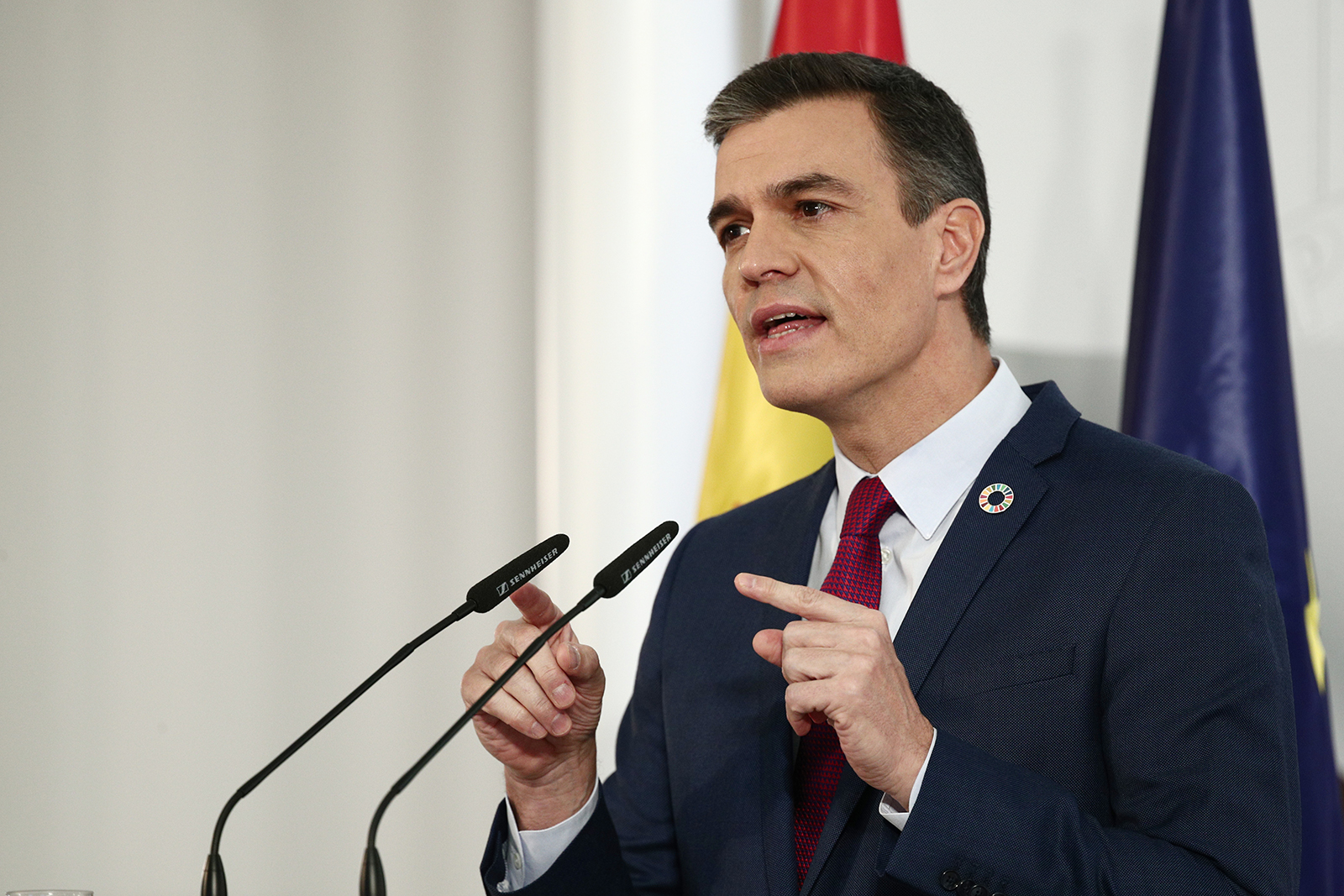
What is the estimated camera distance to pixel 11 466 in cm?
283

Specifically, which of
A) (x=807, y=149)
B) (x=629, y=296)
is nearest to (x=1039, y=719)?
(x=807, y=149)

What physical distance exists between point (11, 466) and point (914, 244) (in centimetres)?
230

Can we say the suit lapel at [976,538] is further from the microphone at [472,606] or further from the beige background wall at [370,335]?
the beige background wall at [370,335]

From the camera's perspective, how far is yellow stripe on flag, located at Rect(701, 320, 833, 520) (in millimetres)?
2594

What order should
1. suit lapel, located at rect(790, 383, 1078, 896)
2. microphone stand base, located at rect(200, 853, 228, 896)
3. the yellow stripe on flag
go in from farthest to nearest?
the yellow stripe on flag, suit lapel, located at rect(790, 383, 1078, 896), microphone stand base, located at rect(200, 853, 228, 896)

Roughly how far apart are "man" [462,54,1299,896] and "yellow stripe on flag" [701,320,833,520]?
0.54 m

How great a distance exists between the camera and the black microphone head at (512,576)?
1.29 m

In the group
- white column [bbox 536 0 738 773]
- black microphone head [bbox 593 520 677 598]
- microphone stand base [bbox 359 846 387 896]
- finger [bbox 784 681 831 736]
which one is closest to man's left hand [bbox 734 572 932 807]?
finger [bbox 784 681 831 736]

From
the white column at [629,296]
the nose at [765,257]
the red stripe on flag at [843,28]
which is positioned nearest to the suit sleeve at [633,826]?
the nose at [765,257]

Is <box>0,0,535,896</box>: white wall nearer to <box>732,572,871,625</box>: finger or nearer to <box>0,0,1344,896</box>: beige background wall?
<box>0,0,1344,896</box>: beige background wall

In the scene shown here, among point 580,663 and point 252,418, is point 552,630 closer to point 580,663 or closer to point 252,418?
point 580,663

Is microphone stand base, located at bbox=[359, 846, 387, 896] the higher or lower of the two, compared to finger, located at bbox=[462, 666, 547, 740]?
higher

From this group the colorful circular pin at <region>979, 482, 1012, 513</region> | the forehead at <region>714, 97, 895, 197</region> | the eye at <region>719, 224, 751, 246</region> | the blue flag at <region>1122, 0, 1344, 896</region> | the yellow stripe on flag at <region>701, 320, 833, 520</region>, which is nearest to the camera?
the colorful circular pin at <region>979, 482, 1012, 513</region>

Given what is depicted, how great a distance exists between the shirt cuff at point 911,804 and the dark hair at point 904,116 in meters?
0.83
